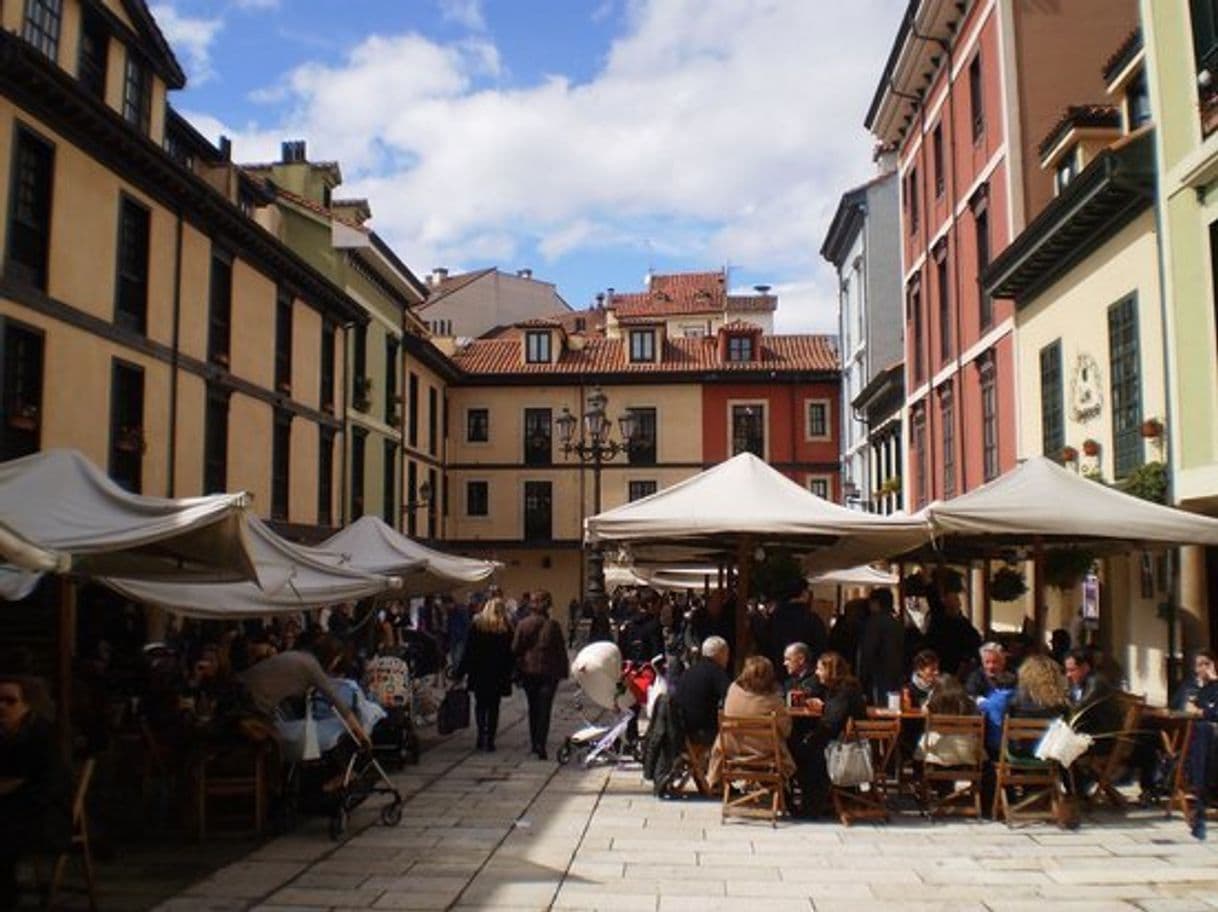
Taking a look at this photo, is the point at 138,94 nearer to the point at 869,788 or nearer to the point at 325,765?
the point at 325,765

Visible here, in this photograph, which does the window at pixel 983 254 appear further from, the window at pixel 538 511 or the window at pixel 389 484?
the window at pixel 538 511

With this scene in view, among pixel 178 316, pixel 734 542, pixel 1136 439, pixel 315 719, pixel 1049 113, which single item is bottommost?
pixel 315 719

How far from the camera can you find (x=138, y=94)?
2022 cm

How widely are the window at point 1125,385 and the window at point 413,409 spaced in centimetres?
2739

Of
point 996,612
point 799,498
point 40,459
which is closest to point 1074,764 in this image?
point 799,498

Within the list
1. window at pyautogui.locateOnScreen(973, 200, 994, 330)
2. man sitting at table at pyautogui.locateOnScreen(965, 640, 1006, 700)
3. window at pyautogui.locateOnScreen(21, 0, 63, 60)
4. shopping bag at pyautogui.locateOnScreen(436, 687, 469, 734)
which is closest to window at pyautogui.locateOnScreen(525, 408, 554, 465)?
window at pyautogui.locateOnScreen(973, 200, 994, 330)

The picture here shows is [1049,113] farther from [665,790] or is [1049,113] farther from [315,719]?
[315,719]

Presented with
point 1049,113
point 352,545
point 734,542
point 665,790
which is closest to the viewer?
point 665,790

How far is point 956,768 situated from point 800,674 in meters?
1.42

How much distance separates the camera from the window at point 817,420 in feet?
145

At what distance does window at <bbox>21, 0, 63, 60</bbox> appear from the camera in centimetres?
1670

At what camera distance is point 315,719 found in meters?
8.95

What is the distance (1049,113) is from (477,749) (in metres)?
13.1

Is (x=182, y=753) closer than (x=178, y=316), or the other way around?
(x=182, y=753)
